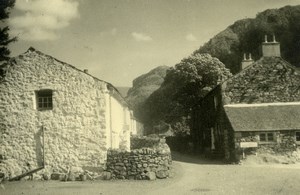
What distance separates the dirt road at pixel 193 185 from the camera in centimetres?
1667

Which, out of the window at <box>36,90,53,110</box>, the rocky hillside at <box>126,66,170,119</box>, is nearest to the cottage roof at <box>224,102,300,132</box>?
the window at <box>36,90,53,110</box>

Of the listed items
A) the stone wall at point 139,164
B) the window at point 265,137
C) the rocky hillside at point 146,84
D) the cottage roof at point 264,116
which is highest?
the rocky hillside at point 146,84

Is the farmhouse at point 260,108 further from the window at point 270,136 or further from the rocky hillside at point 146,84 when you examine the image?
the rocky hillside at point 146,84

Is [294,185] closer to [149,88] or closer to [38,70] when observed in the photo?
[38,70]

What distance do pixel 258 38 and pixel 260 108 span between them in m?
36.5

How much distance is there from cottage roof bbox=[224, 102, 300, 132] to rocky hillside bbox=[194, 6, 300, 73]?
27.9m

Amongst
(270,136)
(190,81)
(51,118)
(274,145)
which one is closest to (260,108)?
(270,136)

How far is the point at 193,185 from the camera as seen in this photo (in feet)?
60.5

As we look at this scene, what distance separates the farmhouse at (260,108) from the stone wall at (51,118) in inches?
455

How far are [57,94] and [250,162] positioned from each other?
1494 centimetres

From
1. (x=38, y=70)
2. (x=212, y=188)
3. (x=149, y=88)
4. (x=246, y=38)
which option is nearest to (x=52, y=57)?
(x=38, y=70)

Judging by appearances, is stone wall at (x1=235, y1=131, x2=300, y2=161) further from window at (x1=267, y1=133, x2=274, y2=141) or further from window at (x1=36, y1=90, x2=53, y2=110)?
window at (x1=36, y1=90, x2=53, y2=110)

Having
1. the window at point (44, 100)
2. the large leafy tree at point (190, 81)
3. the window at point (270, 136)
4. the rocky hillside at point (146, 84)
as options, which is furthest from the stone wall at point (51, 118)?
the rocky hillside at point (146, 84)

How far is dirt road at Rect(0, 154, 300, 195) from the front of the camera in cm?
1667
